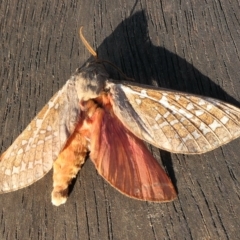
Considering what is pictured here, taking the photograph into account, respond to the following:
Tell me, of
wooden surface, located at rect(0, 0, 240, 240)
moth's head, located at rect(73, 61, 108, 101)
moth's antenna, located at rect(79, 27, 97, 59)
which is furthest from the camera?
moth's antenna, located at rect(79, 27, 97, 59)

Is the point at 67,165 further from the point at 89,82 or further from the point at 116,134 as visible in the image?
the point at 89,82

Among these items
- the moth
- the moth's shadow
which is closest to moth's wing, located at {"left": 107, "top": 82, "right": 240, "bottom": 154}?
the moth

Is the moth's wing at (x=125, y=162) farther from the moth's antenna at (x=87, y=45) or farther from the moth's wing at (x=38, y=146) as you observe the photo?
the moth's antenna at (x=87, y=45)

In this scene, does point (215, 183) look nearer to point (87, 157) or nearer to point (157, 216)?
Answer: point (157, 216)

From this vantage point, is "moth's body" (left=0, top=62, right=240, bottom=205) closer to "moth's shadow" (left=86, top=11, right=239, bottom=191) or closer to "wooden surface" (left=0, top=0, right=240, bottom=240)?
"wooden surface" (left=0, top=0, right=240, bottom=240)

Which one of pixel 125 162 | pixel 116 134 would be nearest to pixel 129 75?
pixel 116 134

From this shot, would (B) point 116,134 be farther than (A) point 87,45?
No
